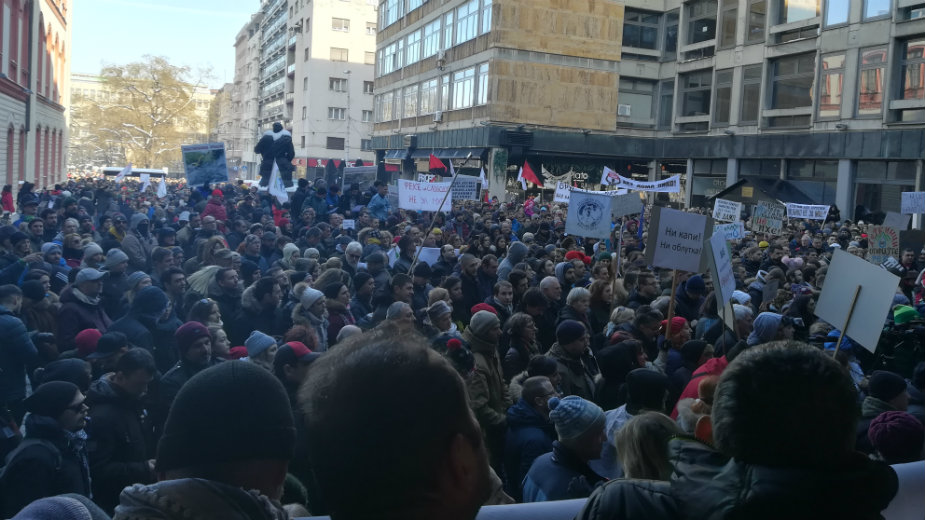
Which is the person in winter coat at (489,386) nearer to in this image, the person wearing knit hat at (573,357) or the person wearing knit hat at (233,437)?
the person wearing knit hat at (573,357)

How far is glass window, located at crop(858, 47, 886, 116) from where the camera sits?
2836 centimetres

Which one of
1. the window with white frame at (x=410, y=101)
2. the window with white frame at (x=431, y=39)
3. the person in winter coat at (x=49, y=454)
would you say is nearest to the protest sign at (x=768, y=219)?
the person in winter coat at (x=49, y=454)

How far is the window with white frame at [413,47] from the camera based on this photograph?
164ft

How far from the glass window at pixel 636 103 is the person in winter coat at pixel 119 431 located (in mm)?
38735

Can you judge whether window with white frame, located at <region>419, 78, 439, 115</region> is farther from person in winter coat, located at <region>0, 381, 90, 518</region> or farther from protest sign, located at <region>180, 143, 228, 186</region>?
person in winter coat, located at <region>0, 381, 90, 518</region>

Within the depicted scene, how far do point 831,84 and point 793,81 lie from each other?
2.38m

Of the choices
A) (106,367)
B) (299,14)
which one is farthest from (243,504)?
(299,14)

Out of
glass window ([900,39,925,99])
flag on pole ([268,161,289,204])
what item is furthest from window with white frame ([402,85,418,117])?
flag on pole ([268,161,289,204])

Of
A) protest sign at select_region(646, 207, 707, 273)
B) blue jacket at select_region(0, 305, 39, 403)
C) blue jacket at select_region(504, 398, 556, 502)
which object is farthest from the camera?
protest sign at select_region(646, 207, 707, 273)

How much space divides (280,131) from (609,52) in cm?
2694

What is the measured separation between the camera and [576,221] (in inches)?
515

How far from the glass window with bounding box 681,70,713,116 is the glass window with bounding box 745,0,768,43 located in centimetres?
332

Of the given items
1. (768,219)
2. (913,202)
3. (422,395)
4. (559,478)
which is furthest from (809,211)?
(422,395)

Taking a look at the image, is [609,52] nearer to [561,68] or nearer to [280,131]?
[561,68]
